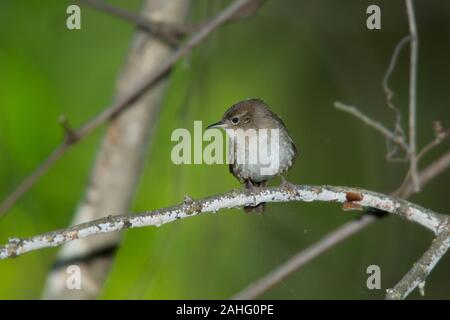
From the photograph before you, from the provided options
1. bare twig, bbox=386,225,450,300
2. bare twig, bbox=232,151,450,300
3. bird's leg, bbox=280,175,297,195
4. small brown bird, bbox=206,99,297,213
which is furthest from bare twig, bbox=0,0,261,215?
bare twig, bbox=386,225,450,300

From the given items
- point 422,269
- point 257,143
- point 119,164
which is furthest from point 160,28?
point 422,269

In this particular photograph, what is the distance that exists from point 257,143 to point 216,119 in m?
1.15

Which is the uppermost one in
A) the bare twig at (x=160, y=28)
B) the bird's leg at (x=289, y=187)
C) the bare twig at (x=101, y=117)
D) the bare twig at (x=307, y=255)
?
the bare twig at (x=160, y=28)

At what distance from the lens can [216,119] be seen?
4074 mm

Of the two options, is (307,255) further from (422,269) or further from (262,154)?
(422,269)

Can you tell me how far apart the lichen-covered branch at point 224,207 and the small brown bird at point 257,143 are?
33cm

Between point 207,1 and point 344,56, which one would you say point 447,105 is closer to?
point 344,56

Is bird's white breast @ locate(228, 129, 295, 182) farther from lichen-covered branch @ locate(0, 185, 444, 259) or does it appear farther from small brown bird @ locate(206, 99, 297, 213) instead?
lichen-covered branch @ locate(0, 185, 444, 259)

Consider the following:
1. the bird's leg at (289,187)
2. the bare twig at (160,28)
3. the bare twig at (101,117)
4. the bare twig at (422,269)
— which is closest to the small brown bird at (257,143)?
the bird's leg at (289,187)

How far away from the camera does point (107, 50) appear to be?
539 cm

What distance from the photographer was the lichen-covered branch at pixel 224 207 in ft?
7.23

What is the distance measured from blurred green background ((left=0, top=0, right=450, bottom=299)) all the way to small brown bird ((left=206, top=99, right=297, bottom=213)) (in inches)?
14.1

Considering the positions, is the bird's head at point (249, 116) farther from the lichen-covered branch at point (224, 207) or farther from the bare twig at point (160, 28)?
the bare twig at point (160, 28)
